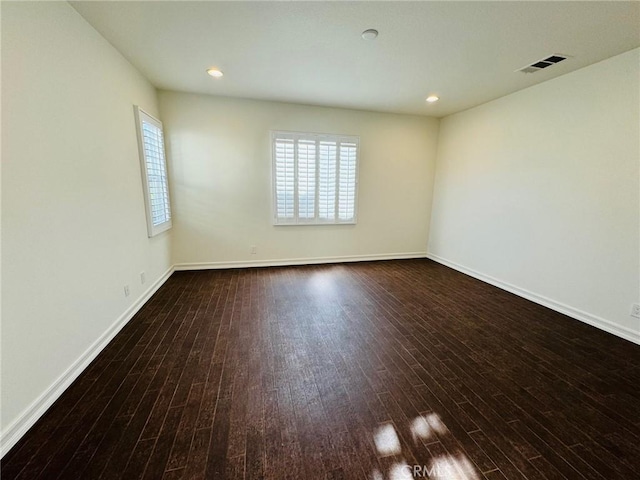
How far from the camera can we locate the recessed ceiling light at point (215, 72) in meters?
2.89

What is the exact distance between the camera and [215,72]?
2.96 metres

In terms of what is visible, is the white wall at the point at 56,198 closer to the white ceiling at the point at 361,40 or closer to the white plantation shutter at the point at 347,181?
the white ceiling at the point at 361,40

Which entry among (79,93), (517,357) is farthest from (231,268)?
(517,357)

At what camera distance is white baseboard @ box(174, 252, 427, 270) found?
13.9ft

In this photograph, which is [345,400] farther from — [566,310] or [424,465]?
[566,310]

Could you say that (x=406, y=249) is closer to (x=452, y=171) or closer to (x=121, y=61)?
(x=452, y=171)

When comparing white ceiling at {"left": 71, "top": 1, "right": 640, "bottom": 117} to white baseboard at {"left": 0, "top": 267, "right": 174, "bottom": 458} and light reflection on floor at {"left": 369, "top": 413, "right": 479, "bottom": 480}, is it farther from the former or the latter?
light reflection on floor at {"left": 369, "top": 413, "right": 479, "bottom": 480}

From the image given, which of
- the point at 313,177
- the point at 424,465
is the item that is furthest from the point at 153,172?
the point at 424,465

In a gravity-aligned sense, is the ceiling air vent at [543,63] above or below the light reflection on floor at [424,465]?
above

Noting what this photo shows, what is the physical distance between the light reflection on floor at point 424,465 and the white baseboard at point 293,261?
10.7 feet

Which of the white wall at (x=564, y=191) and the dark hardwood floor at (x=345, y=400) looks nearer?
the dark hardwood floor at (x=345, y=400)

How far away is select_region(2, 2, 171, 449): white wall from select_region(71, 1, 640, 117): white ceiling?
16.9 inches

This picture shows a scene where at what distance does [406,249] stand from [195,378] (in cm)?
430

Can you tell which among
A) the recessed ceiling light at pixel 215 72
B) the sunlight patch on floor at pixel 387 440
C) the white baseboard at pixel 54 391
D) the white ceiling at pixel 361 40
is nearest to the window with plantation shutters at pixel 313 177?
the white ceiling at pixel 361 40
